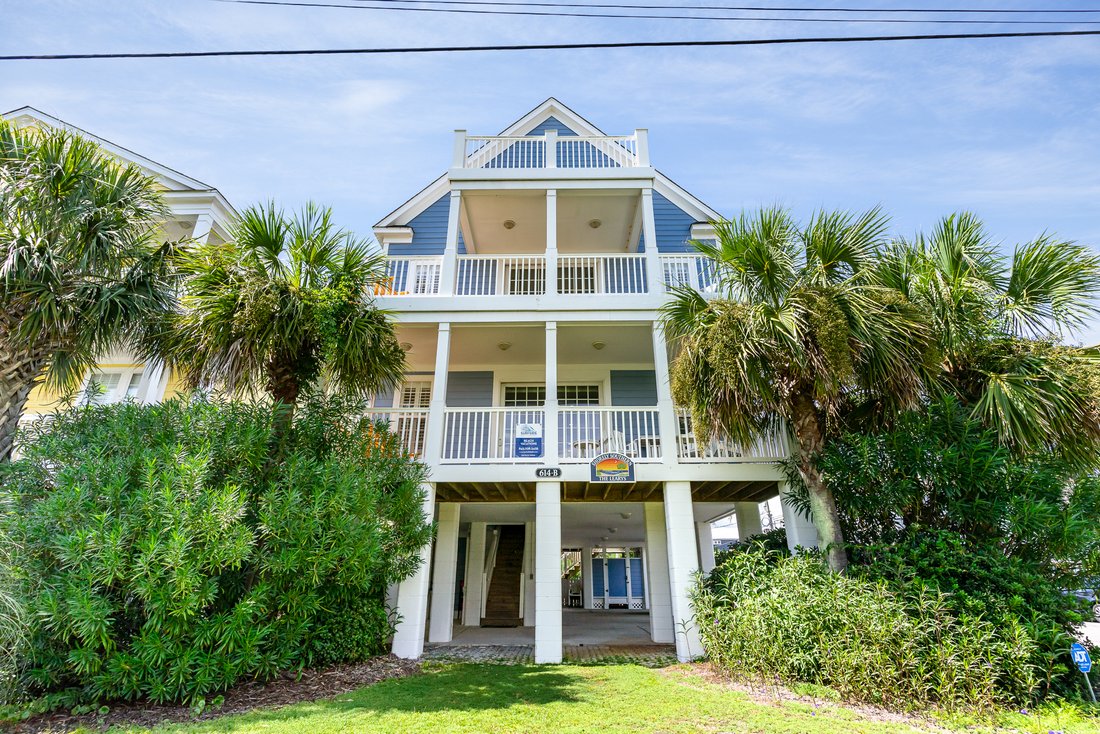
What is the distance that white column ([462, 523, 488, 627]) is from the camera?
13.2 meters

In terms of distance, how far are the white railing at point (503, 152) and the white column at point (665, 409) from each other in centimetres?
512

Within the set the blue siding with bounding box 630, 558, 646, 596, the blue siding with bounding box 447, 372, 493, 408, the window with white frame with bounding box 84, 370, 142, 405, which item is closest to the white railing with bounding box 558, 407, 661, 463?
the blue siding with bounding box 447, 372, 493, 408

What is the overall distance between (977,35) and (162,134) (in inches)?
369

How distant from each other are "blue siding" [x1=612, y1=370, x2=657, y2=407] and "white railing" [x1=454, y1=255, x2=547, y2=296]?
2.97m

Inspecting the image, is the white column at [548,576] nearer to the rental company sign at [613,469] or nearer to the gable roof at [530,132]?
the rental company sign at [613,469]

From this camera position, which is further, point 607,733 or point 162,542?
point 162,542

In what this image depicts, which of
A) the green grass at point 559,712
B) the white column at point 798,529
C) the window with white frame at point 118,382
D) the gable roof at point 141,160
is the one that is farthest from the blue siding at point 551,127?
the green grass at point 559,712

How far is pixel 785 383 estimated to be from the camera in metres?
7.28

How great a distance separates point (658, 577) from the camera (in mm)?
10492

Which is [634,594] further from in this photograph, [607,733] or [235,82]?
[235,82]

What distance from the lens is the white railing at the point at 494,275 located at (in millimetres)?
10250

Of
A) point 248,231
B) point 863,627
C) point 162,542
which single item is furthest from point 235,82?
point 863,627

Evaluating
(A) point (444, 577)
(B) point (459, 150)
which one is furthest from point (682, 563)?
(B) point (459, 150)

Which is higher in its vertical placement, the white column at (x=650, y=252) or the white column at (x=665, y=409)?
the white column at (x=650, y=252)
